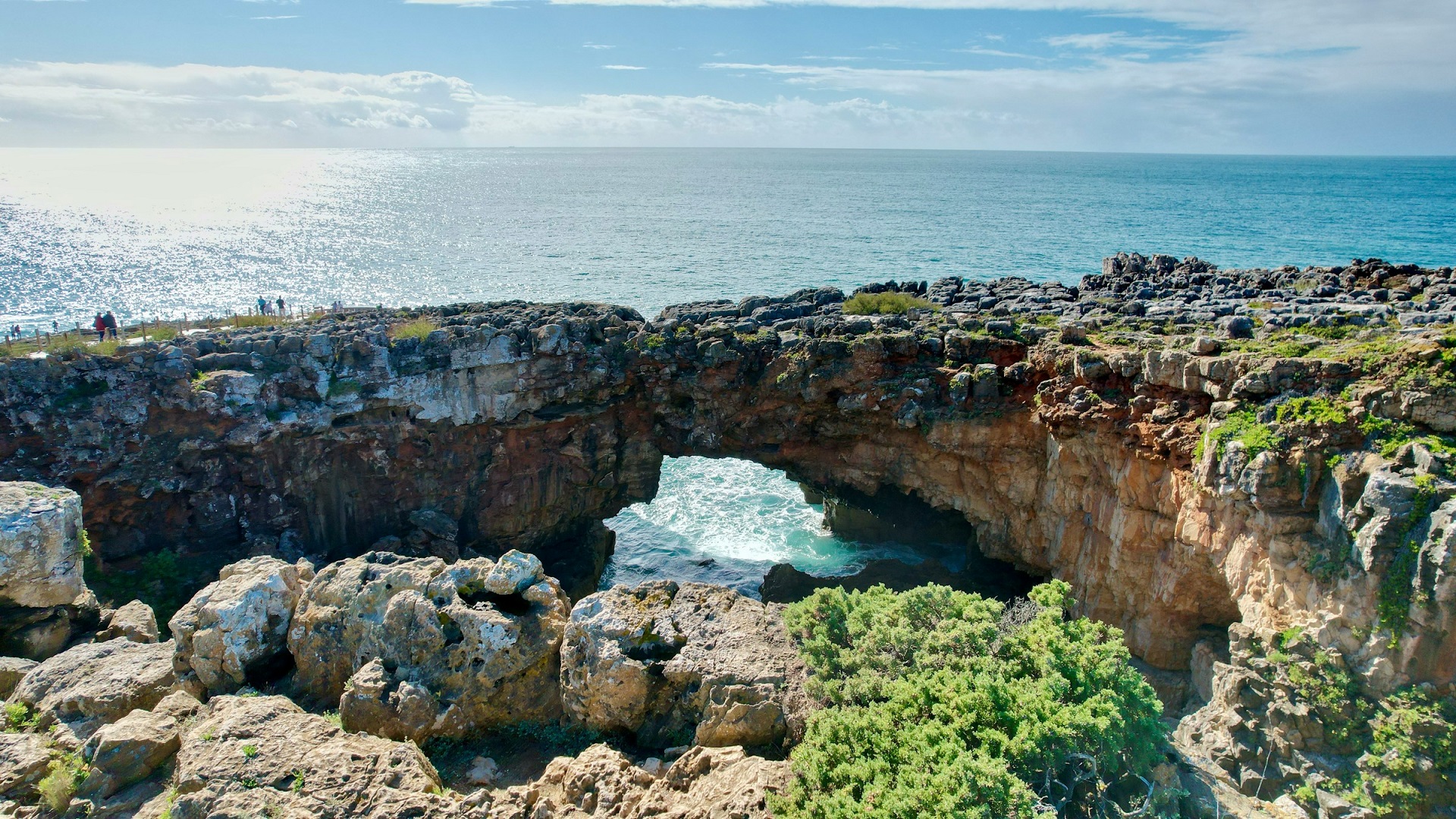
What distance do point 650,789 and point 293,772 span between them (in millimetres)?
7025

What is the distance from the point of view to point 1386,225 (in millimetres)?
118438

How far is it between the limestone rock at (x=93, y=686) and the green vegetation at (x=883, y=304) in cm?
3024

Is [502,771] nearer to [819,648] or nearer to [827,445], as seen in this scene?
[819,648]

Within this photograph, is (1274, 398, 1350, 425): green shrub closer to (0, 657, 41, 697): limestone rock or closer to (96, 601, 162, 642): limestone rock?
(96, 601, 162, 642): limestone rock

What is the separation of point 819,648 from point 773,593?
1853 cm

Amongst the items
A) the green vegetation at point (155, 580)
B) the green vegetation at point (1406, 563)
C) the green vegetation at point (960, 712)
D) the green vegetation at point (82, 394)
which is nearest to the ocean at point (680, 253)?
the green vegetation at point (155, 580)

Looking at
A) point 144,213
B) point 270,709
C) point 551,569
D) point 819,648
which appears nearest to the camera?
point 270,709

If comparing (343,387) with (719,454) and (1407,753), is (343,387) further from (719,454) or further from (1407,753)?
(1407,753)

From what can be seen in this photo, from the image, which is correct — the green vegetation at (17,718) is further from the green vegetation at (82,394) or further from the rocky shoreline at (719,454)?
the green vegetation at (82,394)

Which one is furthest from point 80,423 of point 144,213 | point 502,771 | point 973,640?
point 144,213

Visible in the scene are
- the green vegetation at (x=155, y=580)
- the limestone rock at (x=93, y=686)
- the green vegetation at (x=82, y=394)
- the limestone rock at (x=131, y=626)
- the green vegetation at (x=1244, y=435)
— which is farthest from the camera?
the green vegetation at (x=82, y=394)

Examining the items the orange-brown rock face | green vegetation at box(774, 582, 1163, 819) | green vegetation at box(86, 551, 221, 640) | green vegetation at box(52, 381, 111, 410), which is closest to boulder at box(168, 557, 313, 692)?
green vegetation at box(86, 551, 221, 640)

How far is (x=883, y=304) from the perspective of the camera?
39.5 m

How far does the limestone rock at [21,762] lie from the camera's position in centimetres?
1573
